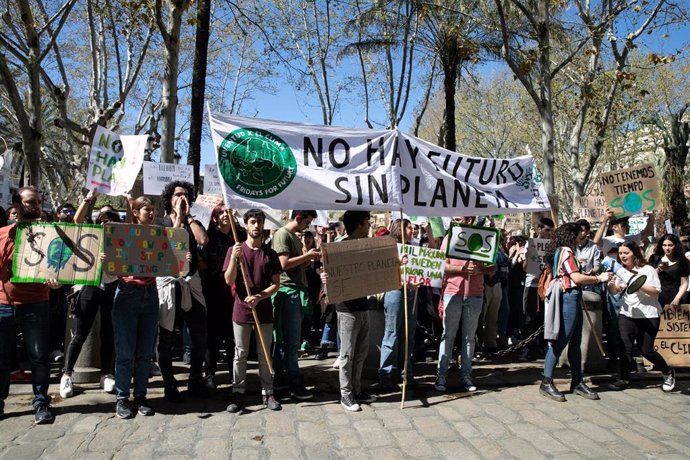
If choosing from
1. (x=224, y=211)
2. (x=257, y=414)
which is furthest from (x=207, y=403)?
(x=224, y=211)

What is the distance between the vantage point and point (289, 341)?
5.74 meters

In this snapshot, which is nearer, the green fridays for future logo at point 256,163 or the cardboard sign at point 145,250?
the cardboard sign at point 145,250

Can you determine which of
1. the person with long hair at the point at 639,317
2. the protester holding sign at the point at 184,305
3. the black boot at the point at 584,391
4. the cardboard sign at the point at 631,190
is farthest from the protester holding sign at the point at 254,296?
the cardboard sign at the point at 631,190

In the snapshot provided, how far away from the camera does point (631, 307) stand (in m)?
6.40

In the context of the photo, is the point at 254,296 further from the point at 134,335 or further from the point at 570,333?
the point at 570,333

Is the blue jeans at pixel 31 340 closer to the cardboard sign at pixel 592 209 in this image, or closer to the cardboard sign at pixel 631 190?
the cardboard sign at pixel 631 190

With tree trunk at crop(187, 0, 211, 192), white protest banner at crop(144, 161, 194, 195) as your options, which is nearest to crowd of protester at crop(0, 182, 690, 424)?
white protest banner at crop(144, 161, 194, 195)

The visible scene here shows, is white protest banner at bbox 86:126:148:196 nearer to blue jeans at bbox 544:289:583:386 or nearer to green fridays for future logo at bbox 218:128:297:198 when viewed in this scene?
green fridays for future logo at bbox 218:128:297:198

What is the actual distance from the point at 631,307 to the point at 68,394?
628cm

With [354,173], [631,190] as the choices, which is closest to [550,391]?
[354,173]

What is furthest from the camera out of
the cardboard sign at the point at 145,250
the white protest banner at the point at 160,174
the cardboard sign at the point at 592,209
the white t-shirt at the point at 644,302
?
the cardboard sign at the point at 592,209

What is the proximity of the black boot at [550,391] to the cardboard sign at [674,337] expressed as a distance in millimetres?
1544

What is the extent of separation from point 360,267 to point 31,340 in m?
3.08

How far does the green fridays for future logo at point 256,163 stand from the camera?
5168 mm
